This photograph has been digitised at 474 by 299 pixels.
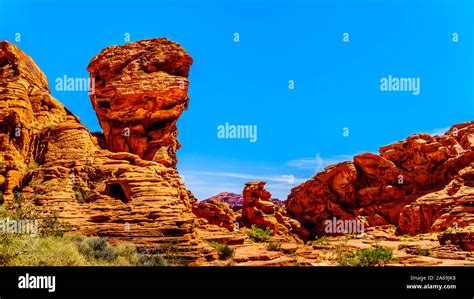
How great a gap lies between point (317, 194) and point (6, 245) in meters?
45.9

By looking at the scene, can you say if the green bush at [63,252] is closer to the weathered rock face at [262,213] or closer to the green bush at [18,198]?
the green bush at [18,198]

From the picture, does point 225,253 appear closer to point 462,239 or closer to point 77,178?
point 77,178

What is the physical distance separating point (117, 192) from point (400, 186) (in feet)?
135

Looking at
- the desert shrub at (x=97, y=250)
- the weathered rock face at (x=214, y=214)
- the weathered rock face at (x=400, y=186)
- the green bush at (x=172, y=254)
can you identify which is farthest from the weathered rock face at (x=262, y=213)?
the desert shrub at (x=97, y=250)

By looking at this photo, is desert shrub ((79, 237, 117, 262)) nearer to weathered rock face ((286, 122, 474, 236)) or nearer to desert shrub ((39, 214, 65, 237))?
desert shrub ((39, 214, 65, 237))

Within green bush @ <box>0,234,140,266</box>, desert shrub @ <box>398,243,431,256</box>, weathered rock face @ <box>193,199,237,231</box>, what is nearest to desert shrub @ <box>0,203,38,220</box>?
green bush @ <box>0,234,140,266</box>

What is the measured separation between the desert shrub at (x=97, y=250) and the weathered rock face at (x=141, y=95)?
16079mm

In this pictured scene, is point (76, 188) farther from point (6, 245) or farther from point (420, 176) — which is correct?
point (420, 176)

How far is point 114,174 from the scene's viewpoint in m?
23.7

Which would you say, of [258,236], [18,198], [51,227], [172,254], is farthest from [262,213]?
[51,227]

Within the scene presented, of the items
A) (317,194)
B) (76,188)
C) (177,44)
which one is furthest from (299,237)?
(76,188)

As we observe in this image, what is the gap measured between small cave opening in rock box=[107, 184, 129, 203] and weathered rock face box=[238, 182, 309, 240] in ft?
82.1

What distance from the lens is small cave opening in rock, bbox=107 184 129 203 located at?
2302 centimetres

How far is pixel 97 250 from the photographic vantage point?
53.1 ft
